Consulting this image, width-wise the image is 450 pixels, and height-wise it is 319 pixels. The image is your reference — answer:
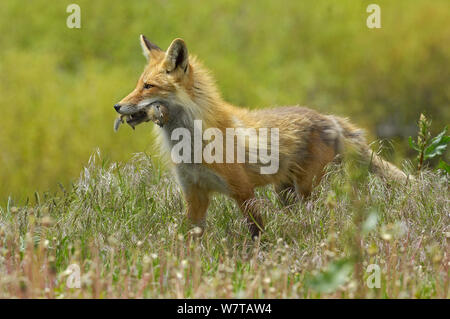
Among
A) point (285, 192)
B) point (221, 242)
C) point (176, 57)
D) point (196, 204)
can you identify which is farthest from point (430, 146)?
point (176, 57)

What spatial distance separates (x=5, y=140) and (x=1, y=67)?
8.45ft

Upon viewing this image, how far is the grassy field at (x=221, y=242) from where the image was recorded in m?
3.75

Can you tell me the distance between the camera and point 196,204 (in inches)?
227

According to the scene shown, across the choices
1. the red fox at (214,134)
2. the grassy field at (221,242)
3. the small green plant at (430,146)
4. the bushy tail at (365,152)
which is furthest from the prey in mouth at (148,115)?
the small green plant at (430,146)

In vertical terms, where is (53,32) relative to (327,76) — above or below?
above

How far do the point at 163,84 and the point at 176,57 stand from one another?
0.87 feet

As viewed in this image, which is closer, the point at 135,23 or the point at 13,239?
the point at 13,239

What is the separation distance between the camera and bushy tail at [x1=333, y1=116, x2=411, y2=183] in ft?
21.7

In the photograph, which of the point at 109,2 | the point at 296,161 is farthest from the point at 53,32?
the point at 296,161

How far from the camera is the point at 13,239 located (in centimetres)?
461

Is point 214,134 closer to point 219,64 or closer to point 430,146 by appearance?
point 430,146
